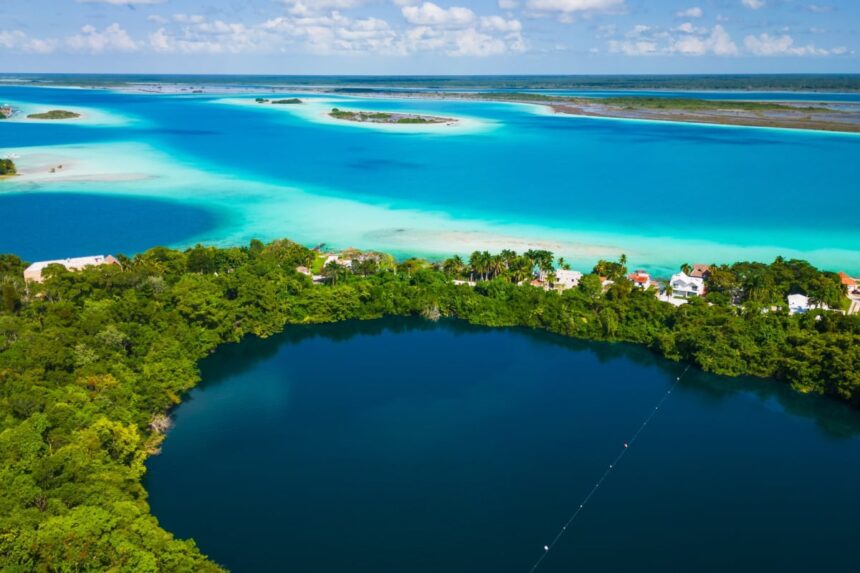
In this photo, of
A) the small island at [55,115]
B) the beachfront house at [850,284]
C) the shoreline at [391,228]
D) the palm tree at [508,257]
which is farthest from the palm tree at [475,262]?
the small island at [55,115]

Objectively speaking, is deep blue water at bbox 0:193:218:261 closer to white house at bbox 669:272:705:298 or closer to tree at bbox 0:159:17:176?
tree at bbox 0:159:17:176

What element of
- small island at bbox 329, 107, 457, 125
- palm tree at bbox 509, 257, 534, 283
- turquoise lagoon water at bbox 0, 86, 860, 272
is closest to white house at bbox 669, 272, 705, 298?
turquoise lagoon water at bbox 0, 86, 860, 272

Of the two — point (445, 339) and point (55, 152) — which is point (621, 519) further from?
point (55, 152)

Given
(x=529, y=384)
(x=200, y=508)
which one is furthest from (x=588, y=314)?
(x=200, y=508)

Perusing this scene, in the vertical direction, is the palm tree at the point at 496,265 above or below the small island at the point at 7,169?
below

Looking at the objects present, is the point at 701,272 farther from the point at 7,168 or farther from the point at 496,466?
the point at 7,168

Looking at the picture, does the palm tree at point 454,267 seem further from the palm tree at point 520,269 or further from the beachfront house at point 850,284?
the beachfront house at point 850,284
